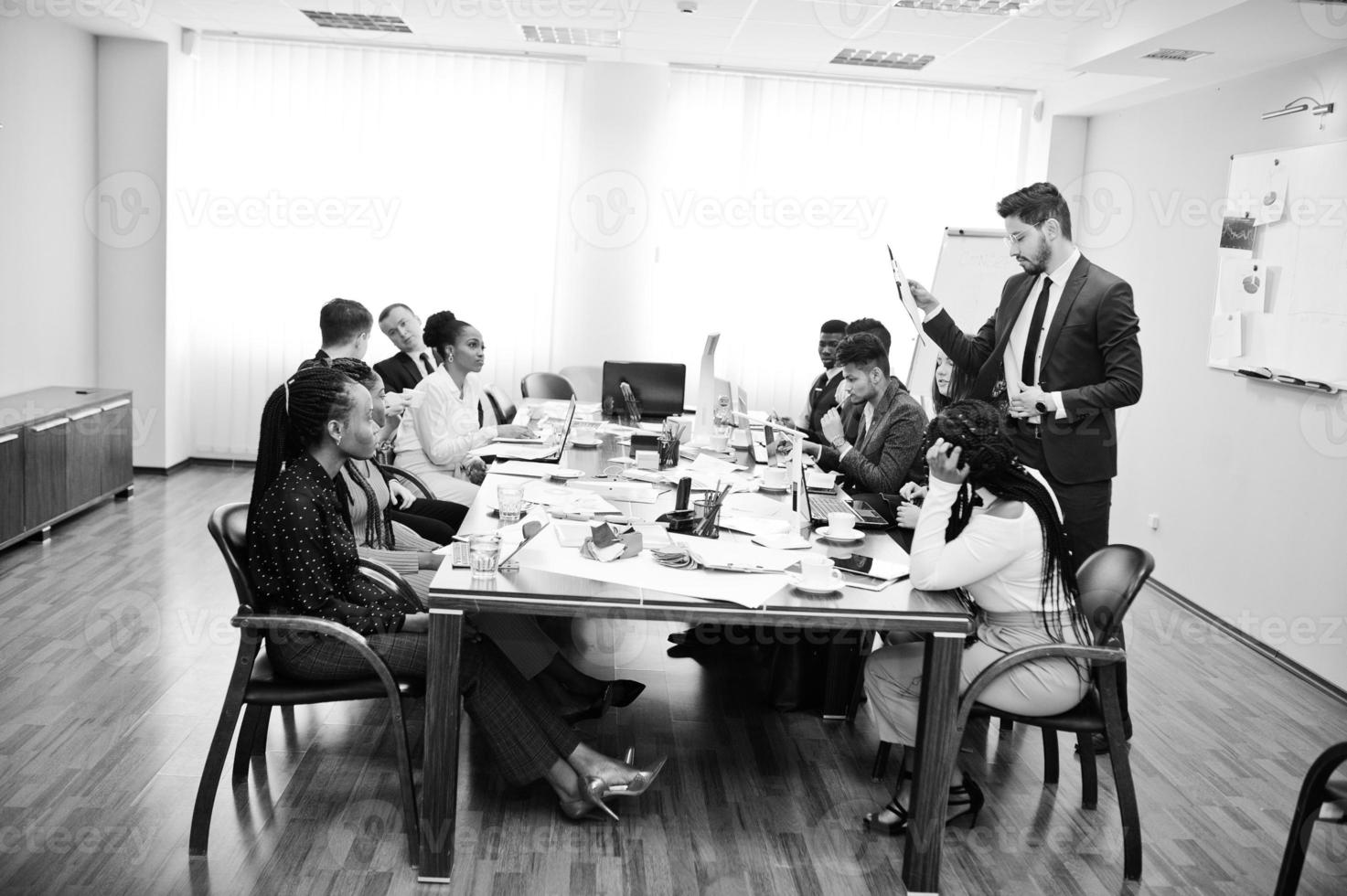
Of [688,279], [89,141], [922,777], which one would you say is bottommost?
[922,777]

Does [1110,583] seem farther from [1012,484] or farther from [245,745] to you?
[245,745]

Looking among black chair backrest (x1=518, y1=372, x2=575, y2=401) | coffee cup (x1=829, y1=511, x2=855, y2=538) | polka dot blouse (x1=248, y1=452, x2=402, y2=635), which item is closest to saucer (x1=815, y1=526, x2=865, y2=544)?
coffee cup (x1=829, y1=511, x2=855, y2=538)

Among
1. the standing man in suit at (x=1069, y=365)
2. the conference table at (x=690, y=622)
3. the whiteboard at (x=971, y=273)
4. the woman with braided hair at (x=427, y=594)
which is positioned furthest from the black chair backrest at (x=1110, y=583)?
the whiteboard at (x=971, y=273)

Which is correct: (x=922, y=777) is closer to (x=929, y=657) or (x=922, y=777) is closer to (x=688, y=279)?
(x=929, y=657)

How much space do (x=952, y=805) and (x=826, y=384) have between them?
3404mm

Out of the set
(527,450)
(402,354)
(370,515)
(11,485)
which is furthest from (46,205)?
(370,515)

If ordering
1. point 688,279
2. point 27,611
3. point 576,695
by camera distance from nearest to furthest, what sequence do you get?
1. point 576,695
2. point 27,611
3. point 688,279

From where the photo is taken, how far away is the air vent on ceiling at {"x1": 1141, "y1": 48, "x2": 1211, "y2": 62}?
539 centimetres

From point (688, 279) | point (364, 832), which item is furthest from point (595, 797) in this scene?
point (688, 279)

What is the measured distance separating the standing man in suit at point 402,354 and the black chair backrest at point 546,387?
1.17m

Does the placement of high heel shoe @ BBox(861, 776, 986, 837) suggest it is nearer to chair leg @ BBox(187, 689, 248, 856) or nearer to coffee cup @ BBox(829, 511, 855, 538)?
coffee cup @ BBox(829, 511, 855, 538)

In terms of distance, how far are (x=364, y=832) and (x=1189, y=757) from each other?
2795 millimetres

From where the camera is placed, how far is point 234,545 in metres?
3.10

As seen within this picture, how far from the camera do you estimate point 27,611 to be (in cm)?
498
